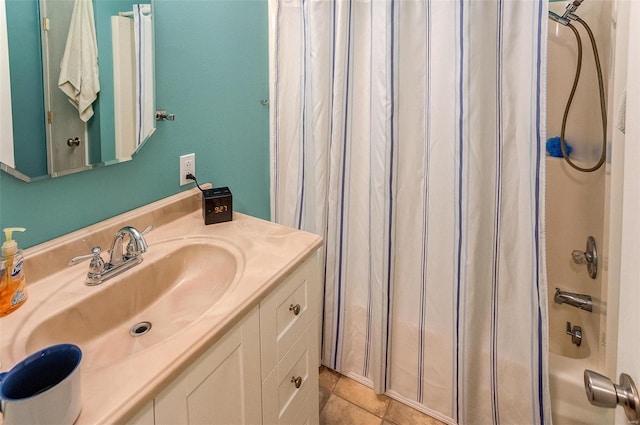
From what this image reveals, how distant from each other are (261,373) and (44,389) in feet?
1.85

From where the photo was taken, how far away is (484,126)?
1.40 metres

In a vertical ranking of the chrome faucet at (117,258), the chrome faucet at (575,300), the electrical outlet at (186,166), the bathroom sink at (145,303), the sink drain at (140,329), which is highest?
the electrical outlet at (186,166)

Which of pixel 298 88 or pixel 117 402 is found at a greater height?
pixel 298 88

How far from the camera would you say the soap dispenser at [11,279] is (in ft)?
2.93

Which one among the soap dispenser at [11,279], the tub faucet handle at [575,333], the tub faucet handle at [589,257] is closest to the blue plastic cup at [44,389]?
the soap dispenser at [11,279]

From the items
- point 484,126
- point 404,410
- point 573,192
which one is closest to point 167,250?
point 484,126

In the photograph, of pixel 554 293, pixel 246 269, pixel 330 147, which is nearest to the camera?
pixel 246 269

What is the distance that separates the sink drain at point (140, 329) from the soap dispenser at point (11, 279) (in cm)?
24

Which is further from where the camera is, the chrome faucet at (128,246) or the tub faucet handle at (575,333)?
the tub faucet handle at (575,333)

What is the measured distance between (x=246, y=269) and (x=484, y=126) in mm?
900

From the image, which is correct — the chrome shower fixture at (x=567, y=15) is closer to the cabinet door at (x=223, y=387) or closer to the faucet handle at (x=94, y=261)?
the cabinet door at (x=223, y=387)

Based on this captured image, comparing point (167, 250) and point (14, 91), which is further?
point (167, 250)

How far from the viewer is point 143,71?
4.19ft

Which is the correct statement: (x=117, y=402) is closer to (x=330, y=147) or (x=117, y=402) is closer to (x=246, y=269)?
(x=246, y=269)
